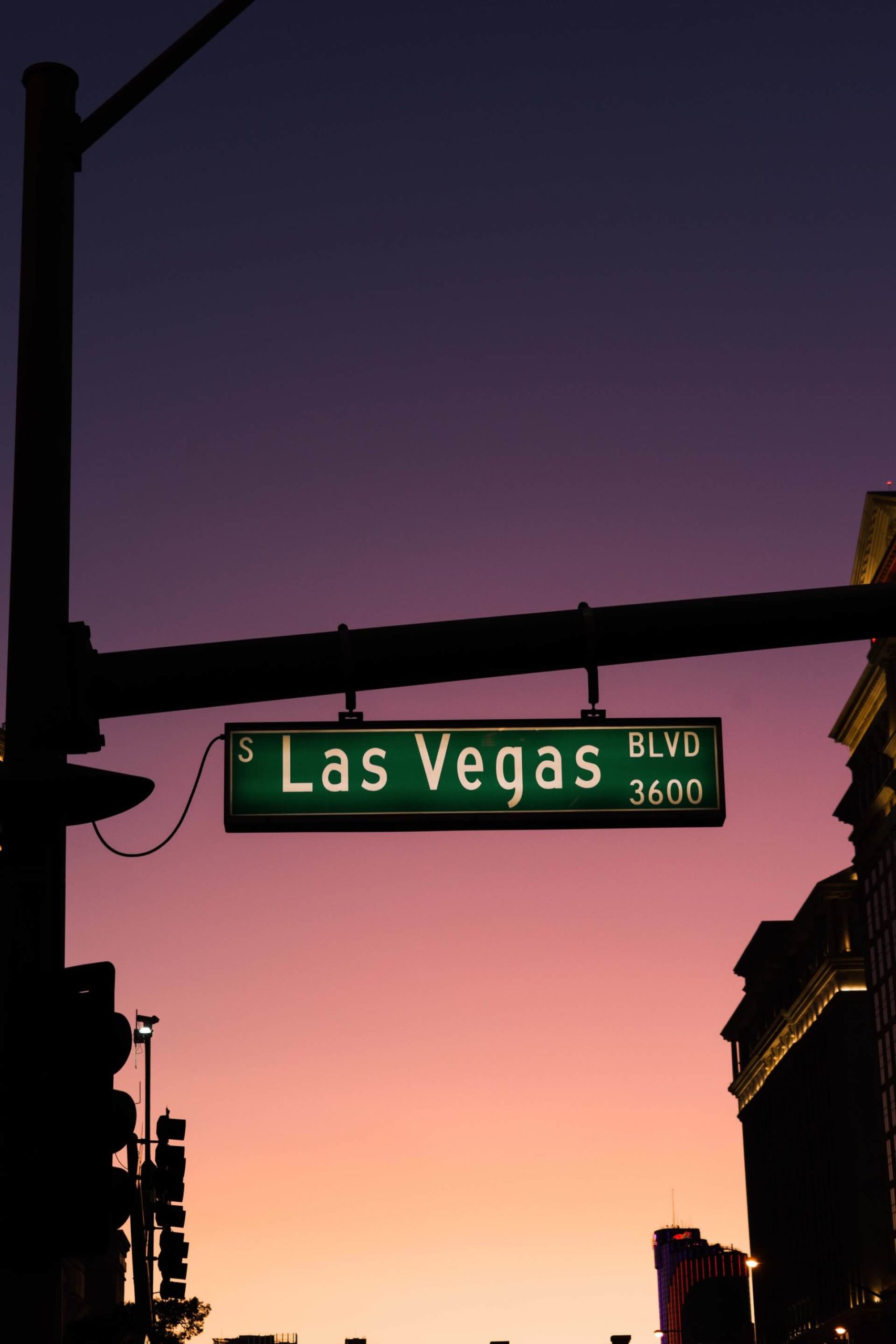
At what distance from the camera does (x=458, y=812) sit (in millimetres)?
8383

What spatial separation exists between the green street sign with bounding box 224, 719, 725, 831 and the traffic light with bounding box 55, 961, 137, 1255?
5.52 ft

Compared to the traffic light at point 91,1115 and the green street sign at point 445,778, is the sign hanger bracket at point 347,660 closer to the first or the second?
the green street sign at point 445,778

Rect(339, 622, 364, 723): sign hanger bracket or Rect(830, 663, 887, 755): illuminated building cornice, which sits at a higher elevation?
Rect(830, 663, 887, 755): illuminated building cornice

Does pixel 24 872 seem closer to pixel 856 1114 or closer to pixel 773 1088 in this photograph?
pixel 856 1114

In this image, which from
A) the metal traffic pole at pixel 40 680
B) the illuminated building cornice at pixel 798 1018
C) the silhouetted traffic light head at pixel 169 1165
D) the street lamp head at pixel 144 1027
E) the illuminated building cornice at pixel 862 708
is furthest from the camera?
the illuminated building cornice at pixel 798 1018

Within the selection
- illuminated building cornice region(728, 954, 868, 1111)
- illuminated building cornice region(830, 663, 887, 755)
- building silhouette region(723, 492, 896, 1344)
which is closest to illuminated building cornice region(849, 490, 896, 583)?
building silhouette region(723, 492, 896, 1344)

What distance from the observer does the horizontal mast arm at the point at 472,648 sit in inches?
309

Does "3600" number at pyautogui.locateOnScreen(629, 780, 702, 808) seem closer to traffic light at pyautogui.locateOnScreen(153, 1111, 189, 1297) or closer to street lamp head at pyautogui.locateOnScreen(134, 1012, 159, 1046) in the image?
traffic light at pyautogui.locateOnScreen(153, 1111, 189, 1297)

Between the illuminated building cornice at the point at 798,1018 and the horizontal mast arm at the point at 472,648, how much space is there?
120 meters

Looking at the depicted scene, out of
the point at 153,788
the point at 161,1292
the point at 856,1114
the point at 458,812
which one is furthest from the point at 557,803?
the point at 856,1114

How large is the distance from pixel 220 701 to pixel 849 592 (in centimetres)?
299

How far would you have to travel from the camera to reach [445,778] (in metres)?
8.41

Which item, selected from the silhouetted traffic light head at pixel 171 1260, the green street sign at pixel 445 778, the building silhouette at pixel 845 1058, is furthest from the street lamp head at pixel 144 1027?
the building silhouette at pixel 845 1058

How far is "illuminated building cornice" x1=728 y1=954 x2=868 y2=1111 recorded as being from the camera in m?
124
